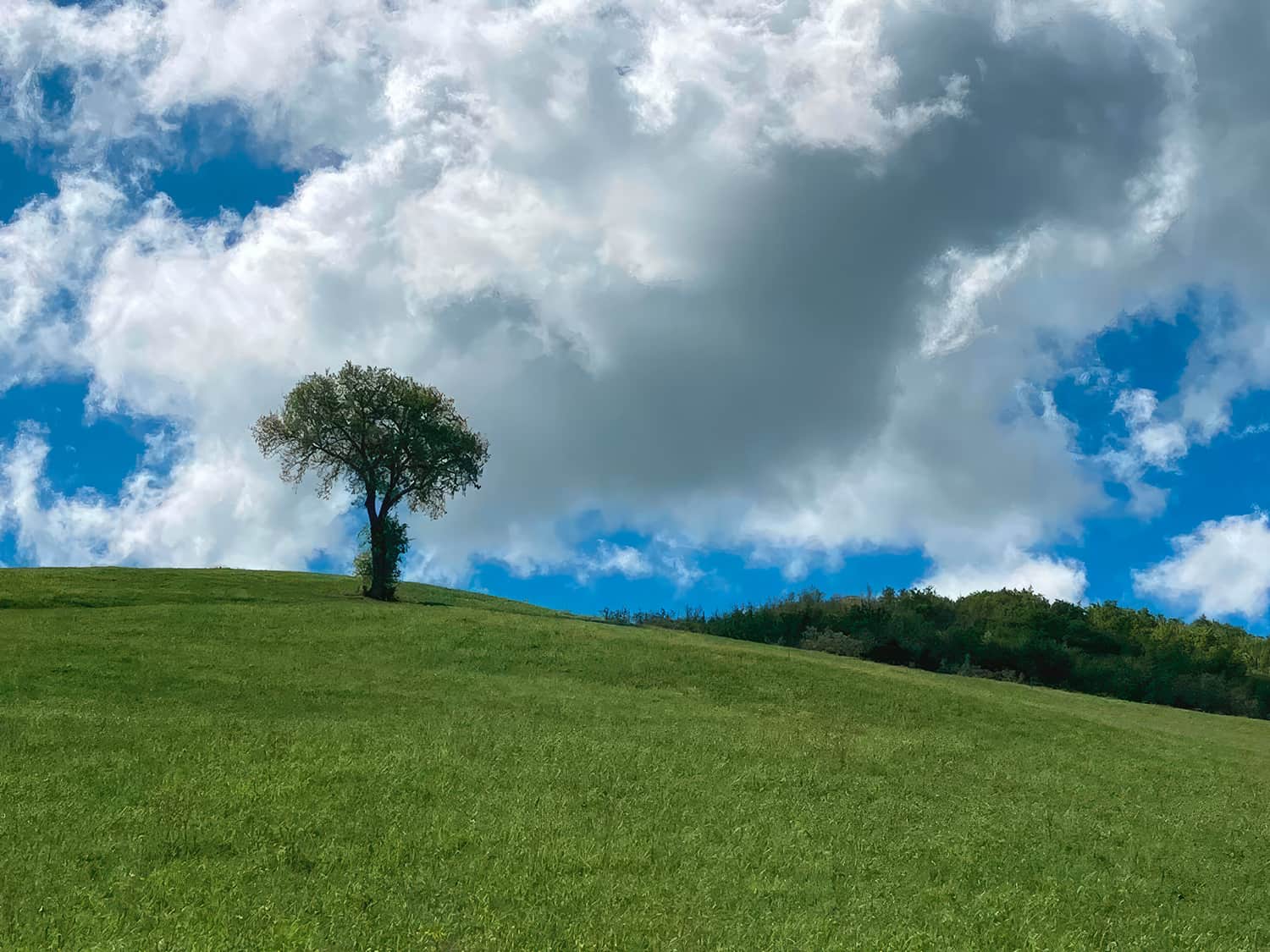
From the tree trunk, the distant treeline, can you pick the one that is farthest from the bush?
the tree trunk

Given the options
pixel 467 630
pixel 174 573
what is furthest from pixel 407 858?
pixel 174 573

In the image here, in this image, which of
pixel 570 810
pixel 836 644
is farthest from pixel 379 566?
pixel 570 810

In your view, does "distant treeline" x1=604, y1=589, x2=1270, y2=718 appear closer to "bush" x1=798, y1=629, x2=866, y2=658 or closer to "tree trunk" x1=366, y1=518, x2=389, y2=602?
"bush" x1=798, y1=629, x2=866, y2=658

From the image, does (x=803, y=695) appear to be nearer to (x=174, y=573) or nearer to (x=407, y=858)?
(x=407, y=858)

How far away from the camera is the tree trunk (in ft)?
229

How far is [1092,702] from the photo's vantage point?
182 feet

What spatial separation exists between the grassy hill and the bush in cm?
3070

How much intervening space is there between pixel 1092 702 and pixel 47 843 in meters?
52.6

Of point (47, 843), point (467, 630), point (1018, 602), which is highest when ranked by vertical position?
point (1018, 602)

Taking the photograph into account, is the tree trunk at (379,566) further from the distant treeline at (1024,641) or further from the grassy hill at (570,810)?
the grassy hill at (570,810)

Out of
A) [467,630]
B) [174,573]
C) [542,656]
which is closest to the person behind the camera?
[542,656]

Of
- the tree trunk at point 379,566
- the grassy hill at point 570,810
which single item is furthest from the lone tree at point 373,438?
the grassy hill at point 570,810

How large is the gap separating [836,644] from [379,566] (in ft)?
112

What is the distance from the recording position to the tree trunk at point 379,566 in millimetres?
69750
